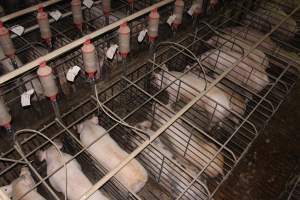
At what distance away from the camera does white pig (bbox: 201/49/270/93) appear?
353 centimetres

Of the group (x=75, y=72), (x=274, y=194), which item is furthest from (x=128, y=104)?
(x=274, y=194)

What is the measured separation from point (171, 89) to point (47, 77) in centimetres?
152

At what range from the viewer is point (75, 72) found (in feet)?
7.95

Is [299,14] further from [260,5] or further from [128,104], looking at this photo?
[128,104]

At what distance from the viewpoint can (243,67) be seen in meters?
3.71

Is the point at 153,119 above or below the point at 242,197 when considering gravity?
above

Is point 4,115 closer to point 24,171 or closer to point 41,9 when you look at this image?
point 24,171

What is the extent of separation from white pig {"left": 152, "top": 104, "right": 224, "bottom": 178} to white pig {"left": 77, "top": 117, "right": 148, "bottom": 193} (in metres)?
0.49

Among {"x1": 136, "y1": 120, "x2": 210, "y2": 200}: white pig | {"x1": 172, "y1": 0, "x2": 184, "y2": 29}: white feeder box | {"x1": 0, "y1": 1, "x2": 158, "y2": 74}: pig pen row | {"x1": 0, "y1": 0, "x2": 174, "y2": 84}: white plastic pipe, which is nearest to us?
{"x1": 0, "y1": 0, "x2": 174, "y2": 84}: white plastic pipe

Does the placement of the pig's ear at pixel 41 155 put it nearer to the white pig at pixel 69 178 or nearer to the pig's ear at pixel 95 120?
the white pig at pixel 69 178

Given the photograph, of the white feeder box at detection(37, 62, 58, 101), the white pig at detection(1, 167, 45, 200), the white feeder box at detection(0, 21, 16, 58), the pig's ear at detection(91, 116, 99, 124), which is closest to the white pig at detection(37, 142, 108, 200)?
the white pig at detection(1, 167, 45, 200)

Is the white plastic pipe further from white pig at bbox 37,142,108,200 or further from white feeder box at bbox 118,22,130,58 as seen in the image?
white pig at bbox 37,142,108,200

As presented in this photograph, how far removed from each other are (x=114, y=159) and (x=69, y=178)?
396 millimetres

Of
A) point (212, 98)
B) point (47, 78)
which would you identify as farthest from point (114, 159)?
point (212, 98)
